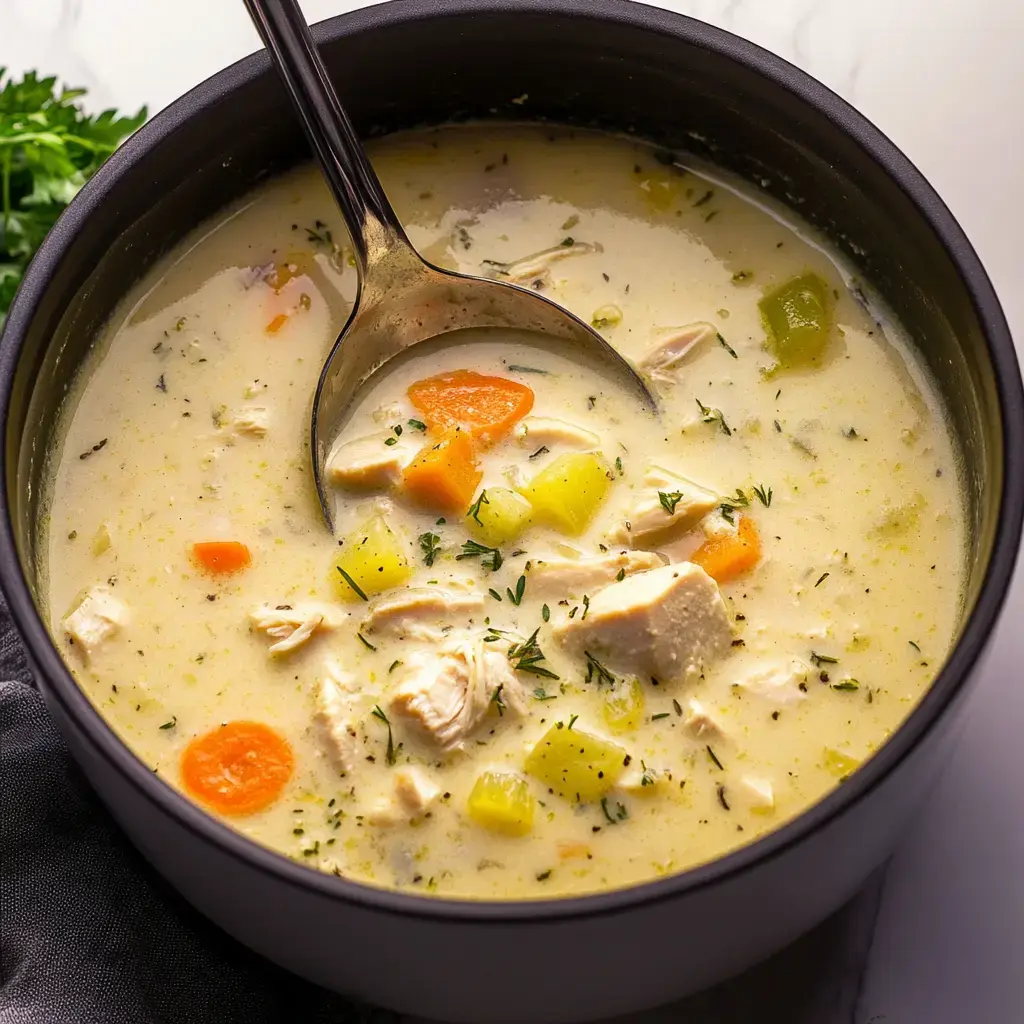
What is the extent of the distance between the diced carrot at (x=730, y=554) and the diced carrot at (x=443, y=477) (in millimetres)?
379

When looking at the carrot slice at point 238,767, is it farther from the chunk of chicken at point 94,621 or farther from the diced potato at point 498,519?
the diced potato at point 498,519

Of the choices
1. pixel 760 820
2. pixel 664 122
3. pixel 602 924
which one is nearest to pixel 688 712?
pixel 760 820

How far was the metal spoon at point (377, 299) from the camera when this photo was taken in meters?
2.47

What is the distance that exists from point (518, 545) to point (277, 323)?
63cm

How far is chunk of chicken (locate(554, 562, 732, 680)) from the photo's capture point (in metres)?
2.21

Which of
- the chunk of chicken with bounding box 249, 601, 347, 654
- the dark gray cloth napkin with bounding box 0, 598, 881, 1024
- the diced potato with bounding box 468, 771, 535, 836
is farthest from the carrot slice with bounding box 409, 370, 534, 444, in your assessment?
the dark gray cloth napkin with bounding box 0, 598, 881, 1024

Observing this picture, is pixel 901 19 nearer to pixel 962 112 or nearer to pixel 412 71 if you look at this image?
pixel 962 112

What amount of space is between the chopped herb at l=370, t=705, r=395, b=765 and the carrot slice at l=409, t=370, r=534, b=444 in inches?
20.1

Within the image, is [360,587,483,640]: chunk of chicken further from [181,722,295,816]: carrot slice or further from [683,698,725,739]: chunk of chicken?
[683,698,725,739]: chunk of chicken

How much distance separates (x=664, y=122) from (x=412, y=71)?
1.57ft

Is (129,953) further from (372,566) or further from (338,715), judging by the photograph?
(372,566)

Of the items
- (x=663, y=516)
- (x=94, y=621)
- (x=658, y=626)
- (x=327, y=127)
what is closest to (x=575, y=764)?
(x=658, y=626)

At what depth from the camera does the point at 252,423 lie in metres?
2.51

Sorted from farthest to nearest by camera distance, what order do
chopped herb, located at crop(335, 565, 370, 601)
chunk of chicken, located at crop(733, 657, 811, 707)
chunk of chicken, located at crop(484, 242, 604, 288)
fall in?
chunk of chicken, located at crop(484, 242, 604, 288)
chopped herb, located at crop(335, 565, 370, 601)
chunk of chicken, located at crop(733, 657, 811, 707)
